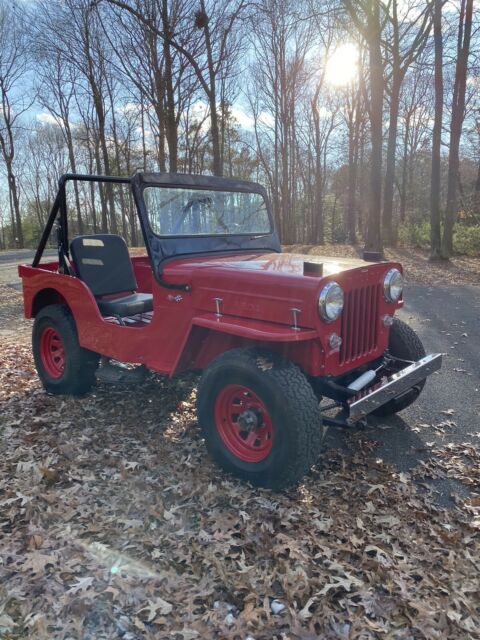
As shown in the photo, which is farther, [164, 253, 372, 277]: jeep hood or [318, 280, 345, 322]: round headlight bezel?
[164, 253, 372, 277]: jeep hood

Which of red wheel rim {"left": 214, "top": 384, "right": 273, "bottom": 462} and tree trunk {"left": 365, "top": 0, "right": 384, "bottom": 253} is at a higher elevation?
tree trunk {"left": 365, "top": 0, "right": 384, "bottom": 253}

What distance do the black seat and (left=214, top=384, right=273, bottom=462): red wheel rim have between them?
152 cm

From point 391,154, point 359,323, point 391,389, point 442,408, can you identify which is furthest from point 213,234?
point 391,154

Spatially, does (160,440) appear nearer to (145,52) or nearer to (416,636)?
(416,636)

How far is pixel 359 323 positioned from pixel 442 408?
164 cm

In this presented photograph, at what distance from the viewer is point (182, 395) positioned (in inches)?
180

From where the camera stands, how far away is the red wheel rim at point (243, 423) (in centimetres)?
299

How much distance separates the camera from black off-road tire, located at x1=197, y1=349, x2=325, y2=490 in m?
2.74

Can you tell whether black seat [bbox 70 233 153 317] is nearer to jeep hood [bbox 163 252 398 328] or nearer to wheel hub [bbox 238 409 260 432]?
jeep hood [bbox 163 252 398 328]

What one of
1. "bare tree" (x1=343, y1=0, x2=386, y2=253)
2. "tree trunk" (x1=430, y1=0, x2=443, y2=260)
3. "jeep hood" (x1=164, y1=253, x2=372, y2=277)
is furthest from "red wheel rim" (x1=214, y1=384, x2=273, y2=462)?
"tree trunk" (x1=430, y1=0, x2=443, y2=260)

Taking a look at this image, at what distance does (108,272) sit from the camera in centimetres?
482

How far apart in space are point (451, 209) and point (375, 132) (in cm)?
318

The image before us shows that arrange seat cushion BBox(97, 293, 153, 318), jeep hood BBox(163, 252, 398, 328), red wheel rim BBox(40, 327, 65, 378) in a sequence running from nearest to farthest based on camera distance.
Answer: jeep hood BBox(163, 252, 398, 328)
seat cushion BBox(97, 293, 153, 318)
red wheel rim BBox(40, 327, 65, 378)

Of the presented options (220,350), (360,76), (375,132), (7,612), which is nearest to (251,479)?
(220,350)
